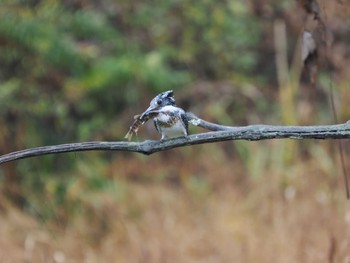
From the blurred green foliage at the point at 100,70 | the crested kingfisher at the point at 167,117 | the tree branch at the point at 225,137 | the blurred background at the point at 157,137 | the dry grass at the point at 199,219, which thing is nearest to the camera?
the tree branch at the point at 225,137

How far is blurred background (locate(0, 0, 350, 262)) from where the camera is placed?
2365 mm

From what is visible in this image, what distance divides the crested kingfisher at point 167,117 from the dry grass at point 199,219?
86cm

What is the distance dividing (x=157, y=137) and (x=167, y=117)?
2.35 m

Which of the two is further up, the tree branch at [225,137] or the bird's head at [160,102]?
the bird's head at [160,102]

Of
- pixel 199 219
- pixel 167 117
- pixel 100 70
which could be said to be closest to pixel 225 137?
pixel 167 117

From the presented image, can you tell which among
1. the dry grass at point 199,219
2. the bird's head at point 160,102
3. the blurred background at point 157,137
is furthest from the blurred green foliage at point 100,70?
the bird's head at point 160,102

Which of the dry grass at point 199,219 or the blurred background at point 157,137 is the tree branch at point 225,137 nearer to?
the dry grass at point 199,219

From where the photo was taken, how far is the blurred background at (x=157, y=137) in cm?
237

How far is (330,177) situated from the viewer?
2766 mm

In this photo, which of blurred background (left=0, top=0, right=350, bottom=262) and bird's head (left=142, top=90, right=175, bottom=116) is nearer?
bird's head (left=142, top=90, right=175, bottom=116)

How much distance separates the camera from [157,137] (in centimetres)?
319

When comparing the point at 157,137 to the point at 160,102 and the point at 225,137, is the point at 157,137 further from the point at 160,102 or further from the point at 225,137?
the point at 225,137

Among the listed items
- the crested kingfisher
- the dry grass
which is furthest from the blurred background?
the crested kingfisher

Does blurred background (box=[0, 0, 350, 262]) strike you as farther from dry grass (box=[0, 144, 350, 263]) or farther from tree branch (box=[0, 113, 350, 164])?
tree branch (box=[0, 113, 350, 164])
